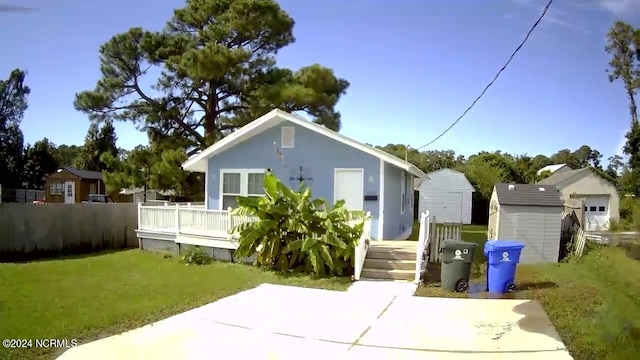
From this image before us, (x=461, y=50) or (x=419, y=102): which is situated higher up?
(x=461, y=50)

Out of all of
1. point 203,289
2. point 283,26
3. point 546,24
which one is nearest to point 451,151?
point 283,26

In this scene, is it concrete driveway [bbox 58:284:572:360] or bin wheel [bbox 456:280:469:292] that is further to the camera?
bin wheel [bbox 456:280:469:292]

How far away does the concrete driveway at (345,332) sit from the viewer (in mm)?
5277

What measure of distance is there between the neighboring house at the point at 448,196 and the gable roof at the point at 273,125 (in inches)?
845

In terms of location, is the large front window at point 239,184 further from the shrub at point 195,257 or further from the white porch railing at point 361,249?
the white porch railing at point 361,249

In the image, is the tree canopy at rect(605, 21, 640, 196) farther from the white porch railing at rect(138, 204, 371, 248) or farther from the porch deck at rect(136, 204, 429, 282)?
the white porch railing at rect(138, 204, 371, 248)

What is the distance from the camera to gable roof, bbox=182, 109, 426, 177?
1265 centimetres

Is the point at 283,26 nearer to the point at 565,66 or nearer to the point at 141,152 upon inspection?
the point at 141,152

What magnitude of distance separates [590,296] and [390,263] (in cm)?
393

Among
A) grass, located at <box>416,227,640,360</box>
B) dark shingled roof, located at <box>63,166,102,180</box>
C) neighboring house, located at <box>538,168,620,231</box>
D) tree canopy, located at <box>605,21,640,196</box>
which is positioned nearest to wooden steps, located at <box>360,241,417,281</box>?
grass, located at <box>416,227,640,360</box>

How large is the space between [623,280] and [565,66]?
223 inches

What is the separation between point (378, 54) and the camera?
1299cm

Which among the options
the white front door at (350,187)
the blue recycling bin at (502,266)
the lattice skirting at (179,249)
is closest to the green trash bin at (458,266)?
the blue recycling bin at (502,266)

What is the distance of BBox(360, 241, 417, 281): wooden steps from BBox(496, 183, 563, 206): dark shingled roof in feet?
13.0
